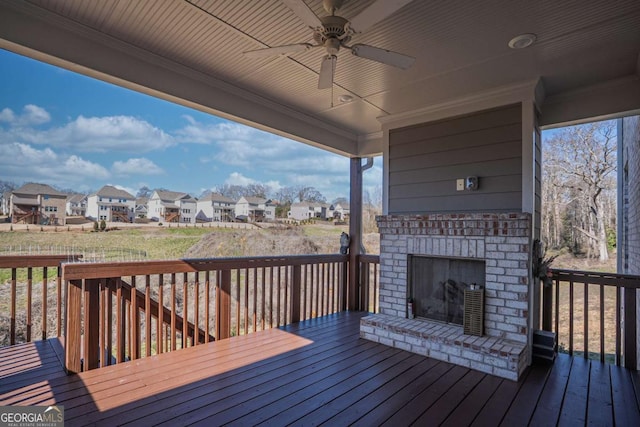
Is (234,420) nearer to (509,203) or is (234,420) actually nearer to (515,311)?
(515,311)

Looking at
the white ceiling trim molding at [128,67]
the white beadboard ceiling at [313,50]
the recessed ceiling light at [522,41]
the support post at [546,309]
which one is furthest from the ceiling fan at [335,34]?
the support post at [546,309]

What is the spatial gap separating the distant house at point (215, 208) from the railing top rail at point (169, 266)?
64.6 inches

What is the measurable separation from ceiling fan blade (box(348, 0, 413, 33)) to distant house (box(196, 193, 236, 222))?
394 cm

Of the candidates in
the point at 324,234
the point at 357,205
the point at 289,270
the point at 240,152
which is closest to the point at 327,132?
the point at 357,205

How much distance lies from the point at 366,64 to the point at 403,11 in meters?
0.78

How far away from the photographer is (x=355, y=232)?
5.21m

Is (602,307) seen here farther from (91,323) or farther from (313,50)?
(91,323)

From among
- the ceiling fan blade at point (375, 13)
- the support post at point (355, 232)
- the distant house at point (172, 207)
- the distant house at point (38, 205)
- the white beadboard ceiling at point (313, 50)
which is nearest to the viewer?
the ceiling fan blade at point (375, 13)

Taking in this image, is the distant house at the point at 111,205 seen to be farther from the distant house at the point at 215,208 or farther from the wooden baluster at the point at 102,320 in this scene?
the wooden baluster at the point at 102,320

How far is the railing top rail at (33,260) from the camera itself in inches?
124

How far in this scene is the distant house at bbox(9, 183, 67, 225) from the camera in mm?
3418

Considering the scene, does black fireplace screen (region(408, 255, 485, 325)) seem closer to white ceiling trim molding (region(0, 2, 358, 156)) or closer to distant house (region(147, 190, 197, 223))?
white ceiling trim molding (region(0, 2, 358, 156))

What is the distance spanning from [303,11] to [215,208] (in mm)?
4087

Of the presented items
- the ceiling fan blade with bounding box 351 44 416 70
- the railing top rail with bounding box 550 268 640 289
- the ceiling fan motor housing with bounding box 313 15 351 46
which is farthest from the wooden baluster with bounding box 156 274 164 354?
the railing top rail with bounding box 550 268 640 289
